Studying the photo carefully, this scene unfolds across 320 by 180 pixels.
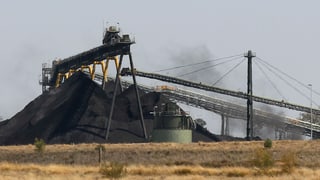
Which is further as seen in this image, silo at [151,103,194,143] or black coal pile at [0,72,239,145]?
black coal pile at [0,72,239,145]

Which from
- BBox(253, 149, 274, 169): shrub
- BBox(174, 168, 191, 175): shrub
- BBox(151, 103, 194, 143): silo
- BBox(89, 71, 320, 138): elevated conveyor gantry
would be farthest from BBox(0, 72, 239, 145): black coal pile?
BBox(253, 149, 274, 169): shrub

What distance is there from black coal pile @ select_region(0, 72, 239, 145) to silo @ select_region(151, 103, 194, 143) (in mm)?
2170

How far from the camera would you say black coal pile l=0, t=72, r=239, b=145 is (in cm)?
7744

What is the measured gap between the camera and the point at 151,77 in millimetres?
99562

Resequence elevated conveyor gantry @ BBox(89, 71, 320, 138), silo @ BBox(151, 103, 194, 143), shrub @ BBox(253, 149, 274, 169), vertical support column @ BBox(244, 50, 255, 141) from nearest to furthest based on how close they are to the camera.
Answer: shrub @ BBox(253, 149, 274, 169)
silo @ BBox(151, 103, 194, 143)
vertical support column @ BBox(244, 50, 255, 141)
elevated conveyor gantry @ BBox(89, 71, 320, 138)

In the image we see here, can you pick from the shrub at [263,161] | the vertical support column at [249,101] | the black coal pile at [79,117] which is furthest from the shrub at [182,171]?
the vertical support column at [249,101]

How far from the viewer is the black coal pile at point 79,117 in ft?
254

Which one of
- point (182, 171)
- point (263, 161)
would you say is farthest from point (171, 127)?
point (263, 161)

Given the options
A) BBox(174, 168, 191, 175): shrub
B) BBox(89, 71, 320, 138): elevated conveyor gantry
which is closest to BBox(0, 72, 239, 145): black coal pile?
BBox(89, 71, 320, 138): elevated conveyor gantry

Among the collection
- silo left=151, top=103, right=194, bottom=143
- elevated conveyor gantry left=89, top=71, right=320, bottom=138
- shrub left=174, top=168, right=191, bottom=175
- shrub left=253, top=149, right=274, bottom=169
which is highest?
elevated conveyor gantry left=89, top=71, right=320, bottom=138

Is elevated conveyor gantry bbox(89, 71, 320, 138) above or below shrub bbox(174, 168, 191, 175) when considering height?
above

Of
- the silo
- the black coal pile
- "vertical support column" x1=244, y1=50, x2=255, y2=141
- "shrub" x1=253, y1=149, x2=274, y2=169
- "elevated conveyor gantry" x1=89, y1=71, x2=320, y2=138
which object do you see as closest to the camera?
"shrub" x1=253, y1=149, x2=274, y2=169

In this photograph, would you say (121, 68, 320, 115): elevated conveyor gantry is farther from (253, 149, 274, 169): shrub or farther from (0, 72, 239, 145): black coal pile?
(253, 149, 274, 169): shrub

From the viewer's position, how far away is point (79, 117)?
79.2 metres
